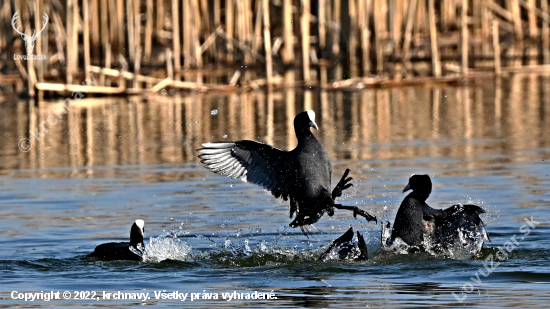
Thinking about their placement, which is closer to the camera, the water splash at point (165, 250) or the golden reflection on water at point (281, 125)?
the water splash at point (165, 250)

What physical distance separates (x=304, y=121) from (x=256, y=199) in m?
2.14

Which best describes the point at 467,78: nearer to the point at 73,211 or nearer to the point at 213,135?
the point at 213,135

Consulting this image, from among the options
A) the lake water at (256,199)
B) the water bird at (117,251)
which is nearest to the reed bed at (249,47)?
the lake water at (256,199)

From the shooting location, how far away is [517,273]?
16.6 ft

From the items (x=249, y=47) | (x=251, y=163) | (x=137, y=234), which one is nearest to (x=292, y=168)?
(x=251, y=163)

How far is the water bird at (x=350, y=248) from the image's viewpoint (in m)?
5.43

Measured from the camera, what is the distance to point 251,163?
5953mm

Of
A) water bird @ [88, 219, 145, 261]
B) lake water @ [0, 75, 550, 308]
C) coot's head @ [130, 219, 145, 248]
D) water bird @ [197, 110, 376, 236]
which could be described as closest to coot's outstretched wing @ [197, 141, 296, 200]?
water bird @ [197, 110, 376, 236]

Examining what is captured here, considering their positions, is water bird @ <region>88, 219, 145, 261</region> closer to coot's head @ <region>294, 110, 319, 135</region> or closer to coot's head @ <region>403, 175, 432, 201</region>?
coot's head @ <region>294, 110, 319, 135</region>

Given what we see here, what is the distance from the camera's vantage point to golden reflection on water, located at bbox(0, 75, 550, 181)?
9812 millimetres

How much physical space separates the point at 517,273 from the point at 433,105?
893cm

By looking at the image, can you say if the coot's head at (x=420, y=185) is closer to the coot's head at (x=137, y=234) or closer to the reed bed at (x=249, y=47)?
the coot's head at (x=137, y=234)

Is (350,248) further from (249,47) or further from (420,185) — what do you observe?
A: (249,47)

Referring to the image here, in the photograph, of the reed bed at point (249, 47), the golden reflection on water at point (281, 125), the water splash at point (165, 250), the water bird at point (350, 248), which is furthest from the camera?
the reed bed at point (249, 47)
